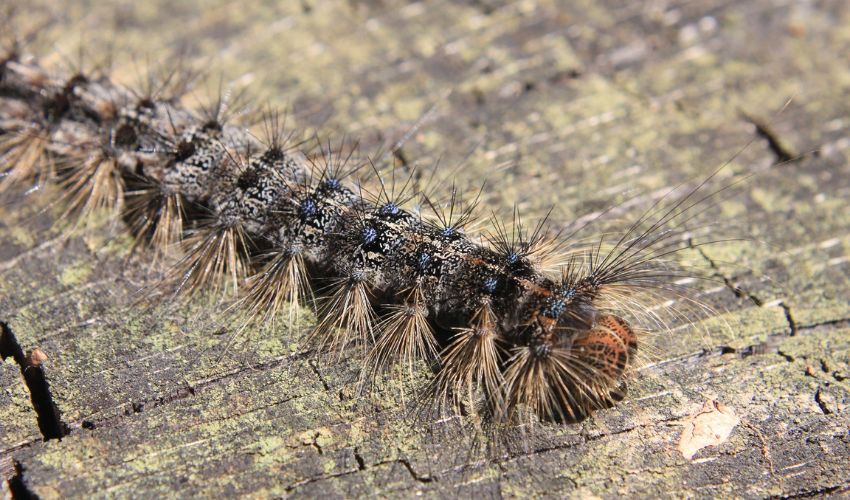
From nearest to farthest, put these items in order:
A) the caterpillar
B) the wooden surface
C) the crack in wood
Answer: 1. the wooden surface
2. the crack in wood
3. the caterpillar

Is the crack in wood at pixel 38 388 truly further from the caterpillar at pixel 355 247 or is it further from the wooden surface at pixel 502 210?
the caterpillar at pixel 355 247

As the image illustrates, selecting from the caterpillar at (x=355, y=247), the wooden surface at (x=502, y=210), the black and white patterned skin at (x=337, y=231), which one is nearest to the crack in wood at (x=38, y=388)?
the wooden surface at (x=502, y=210)

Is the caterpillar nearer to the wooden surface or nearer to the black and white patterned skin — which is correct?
the black and white patterned skin

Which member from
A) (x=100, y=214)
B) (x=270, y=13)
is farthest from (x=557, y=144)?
(x=100, y=214)

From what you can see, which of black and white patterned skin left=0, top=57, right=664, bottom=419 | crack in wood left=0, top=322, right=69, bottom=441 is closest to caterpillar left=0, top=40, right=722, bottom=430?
black and white patterned skin left=0, top=57, right=664, bottom=419

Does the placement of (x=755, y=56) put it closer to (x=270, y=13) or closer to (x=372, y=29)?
(x=372, y=29)

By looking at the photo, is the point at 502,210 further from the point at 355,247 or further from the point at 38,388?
the point at 38,388
